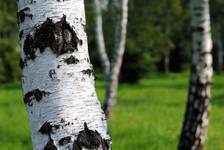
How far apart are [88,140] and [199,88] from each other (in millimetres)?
5098

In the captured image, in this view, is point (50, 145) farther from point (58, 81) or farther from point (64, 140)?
point (58, 81)

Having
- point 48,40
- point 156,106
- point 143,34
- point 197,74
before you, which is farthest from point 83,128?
point 143,34

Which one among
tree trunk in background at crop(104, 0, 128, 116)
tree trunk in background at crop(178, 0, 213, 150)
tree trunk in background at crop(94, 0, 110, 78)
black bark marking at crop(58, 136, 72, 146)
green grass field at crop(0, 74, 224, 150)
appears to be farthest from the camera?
tree trunk in background at crop(94, 0, 110, 78)

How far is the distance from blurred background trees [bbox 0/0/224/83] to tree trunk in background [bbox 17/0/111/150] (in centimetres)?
2250

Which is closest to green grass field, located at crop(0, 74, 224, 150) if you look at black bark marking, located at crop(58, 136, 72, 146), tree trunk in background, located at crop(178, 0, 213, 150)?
tree trunk in background, located at crop(178, 0, 213, 150)

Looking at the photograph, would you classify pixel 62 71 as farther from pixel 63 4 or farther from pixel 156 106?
pixel 156 106

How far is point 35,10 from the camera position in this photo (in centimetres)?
252

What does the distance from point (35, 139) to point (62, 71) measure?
1.02ft

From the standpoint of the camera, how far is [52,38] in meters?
2.50

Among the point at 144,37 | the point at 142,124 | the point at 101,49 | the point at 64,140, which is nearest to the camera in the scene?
the point at 64,140

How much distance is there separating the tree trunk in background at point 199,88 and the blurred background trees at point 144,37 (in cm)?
1768

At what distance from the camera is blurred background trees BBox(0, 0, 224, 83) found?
30.6 metres

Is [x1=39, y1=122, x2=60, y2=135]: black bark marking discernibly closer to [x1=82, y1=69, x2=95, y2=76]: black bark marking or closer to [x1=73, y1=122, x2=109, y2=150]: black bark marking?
[x1=73, y1=122, x2=109, y2=150]: black bark marking

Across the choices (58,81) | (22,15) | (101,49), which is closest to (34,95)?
(58,81)
